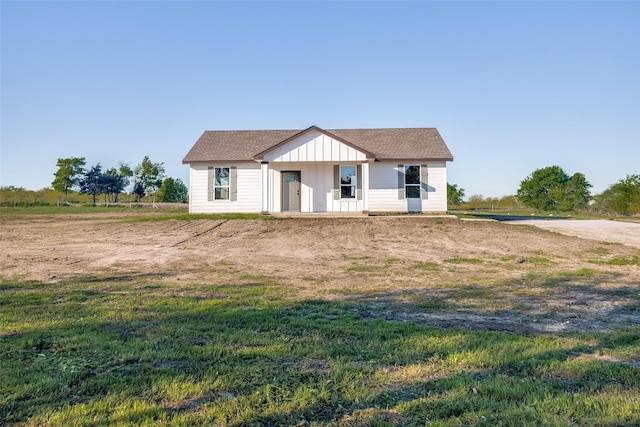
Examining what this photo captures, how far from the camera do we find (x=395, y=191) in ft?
67.7

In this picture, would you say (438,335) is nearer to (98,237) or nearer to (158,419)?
(158,419)

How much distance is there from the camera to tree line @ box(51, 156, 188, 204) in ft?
153

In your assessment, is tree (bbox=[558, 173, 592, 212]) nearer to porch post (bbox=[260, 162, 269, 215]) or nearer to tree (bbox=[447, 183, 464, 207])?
tree (bbox=[447, 183, 464, 207])

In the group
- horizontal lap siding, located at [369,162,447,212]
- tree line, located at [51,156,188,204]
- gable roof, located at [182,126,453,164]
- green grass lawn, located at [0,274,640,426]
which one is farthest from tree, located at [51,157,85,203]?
green grass lawn, located at [0,274,640,426]

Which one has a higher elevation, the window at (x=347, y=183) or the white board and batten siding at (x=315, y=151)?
the white board and batten siding at (x=315, y=151)

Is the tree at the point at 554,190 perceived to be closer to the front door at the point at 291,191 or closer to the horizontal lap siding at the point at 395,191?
the horizontal lap siding at the point at 395,191

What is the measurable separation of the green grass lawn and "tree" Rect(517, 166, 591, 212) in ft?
139

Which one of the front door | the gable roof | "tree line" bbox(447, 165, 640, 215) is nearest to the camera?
the gable roof

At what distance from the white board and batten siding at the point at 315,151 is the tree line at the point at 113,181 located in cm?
3140

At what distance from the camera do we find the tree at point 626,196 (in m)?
28.6

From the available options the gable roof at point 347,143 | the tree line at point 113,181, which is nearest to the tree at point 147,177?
the tree line at point 113,181

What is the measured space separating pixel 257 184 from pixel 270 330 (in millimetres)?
17249

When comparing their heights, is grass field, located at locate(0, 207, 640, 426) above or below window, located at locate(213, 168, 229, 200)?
below

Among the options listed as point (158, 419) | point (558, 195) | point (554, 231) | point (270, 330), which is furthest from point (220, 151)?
point (558, 195)
